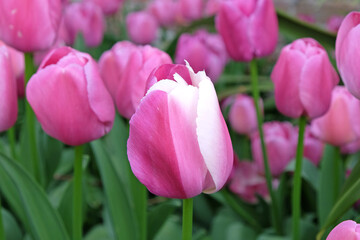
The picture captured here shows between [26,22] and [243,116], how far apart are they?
47cm

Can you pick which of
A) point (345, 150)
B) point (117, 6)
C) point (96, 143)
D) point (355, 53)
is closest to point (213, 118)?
point (355, 53)

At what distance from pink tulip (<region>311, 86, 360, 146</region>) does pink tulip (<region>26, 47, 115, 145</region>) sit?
31 cm

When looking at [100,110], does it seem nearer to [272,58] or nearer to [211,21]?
[211,21]

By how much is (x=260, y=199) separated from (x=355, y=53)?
17.5 inches

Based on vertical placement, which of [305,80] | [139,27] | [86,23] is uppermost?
[305,80]

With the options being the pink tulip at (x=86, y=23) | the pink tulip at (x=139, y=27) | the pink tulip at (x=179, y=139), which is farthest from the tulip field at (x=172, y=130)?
the pink tulip at (x=139, y=27)

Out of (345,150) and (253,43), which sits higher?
(253,43)

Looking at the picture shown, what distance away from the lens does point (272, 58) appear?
185 cm

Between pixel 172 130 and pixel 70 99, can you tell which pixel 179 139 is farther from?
pixel 70 99

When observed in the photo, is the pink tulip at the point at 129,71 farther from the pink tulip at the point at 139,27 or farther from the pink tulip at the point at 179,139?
the pink tulip at the point at 139,27

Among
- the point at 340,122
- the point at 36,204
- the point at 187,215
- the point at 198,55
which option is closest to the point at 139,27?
the point at 198,55

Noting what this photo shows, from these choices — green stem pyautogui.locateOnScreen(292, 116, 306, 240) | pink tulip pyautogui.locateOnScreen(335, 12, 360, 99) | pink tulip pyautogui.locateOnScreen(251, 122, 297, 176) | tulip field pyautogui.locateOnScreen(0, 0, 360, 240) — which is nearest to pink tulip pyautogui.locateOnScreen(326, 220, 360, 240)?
tulip field pyautogui.locateOnScreen(0, 0, 360, 240)

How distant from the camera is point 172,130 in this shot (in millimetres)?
322

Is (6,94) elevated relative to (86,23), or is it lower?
elevated
